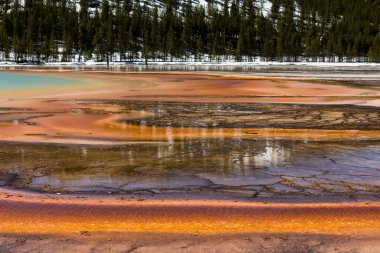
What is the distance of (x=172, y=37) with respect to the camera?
144625 millimetres

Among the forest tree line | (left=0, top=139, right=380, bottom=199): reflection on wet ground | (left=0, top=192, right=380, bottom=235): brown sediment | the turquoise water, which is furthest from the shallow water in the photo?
the forest tree line

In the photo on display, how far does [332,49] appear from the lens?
148 meters

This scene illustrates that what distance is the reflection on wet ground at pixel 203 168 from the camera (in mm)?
9438

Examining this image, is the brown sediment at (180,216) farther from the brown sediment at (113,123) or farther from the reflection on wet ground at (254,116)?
the reflection on wet ground at (254,116)

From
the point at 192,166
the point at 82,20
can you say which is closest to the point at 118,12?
the point at 82,20

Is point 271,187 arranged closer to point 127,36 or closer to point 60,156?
point 60,156

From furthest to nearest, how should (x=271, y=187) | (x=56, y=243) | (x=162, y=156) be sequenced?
(x=162, y=156), (x=271, y=187), (x=56, y=243)

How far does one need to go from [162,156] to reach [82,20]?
152 metres

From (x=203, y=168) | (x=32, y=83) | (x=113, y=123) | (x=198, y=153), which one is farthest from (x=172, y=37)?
(x=203, y=168)

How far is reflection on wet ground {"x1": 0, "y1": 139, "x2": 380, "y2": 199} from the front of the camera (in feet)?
A: 31.0

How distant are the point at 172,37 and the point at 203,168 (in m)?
136

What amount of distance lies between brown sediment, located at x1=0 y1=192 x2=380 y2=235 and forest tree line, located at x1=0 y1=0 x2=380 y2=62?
4927 inches

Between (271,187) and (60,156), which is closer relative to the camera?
(271,187)

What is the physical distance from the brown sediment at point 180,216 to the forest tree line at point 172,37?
411ft
